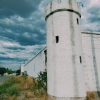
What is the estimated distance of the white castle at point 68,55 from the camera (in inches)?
550

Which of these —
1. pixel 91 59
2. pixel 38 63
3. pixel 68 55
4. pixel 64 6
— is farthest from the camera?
pixel 38 63

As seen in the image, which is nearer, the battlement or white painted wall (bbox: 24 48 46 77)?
the battlement

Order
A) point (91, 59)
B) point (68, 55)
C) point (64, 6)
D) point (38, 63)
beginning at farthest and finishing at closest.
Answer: point (38, 63) → point (91, 59) → point (64, 6) → point (68, 55)

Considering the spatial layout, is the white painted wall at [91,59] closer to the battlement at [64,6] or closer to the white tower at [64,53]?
the white tower at [64,53]

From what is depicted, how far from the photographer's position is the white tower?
45.6ft

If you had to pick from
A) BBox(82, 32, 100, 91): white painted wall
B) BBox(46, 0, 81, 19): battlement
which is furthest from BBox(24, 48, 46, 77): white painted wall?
BBox(46, 0, 81, 19): battlement

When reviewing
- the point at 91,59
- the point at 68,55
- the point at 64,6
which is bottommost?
the point at 91,59

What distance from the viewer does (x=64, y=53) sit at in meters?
14.5

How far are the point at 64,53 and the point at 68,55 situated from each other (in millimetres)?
374

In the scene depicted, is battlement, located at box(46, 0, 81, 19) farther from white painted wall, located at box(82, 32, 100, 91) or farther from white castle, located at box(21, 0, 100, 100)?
white painted wall, located at box(82, 32, 100, 91)

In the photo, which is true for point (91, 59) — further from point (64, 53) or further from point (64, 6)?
point (64, 6)

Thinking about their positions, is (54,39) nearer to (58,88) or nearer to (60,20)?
(60,20)

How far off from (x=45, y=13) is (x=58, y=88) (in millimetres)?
7549

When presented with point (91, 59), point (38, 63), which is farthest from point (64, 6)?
point (38, 63)
